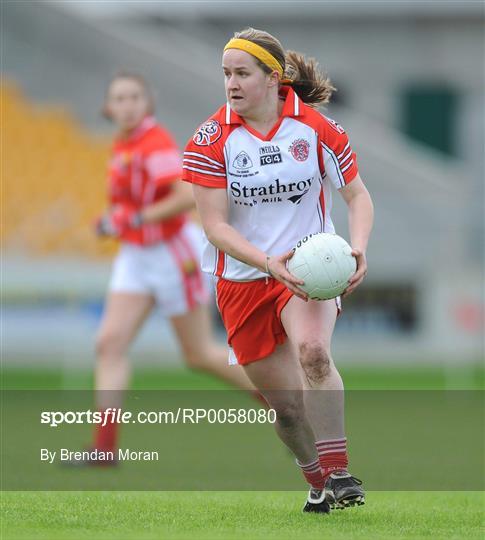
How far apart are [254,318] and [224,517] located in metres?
0.91

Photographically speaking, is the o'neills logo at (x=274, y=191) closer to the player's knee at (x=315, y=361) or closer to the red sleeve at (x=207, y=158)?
the red sleeve at (x=207, y=158)

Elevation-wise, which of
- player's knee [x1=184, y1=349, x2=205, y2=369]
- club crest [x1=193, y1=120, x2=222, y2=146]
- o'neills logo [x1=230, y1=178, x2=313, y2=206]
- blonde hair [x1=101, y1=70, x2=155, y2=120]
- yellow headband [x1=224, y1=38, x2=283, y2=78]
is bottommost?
player's knee [x1=184, y1=349, x2=205, y2=369]

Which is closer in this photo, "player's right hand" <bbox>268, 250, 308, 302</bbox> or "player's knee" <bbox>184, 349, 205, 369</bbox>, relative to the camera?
"player's right hand" <bbox>268, 250, 308, 302</bbox>

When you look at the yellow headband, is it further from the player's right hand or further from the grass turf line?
the grass turf line

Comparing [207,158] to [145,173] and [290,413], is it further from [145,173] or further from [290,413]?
[145,173]

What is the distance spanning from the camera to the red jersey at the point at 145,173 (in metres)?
9.25

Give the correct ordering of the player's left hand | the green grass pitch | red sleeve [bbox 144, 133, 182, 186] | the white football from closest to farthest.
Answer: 1. the green grass pitch
2. the white football
3. the player's left hand
4. red sleeve [bbox 144, 133, 182, 186]

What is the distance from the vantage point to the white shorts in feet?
30.3

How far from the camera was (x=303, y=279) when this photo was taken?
569 centimetres

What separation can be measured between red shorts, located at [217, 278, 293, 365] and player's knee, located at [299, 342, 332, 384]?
16.1 inches

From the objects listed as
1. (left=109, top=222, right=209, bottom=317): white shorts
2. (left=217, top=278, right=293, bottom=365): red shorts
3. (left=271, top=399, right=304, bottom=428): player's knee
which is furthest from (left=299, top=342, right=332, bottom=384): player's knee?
(left=109, top=222, right=209, bottom=317): white shorts

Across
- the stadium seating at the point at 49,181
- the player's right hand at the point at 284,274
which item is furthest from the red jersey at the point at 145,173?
the stadium seating at the point at 49,181

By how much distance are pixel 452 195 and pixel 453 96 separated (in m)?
7.96

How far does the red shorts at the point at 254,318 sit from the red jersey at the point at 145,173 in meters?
3.04
